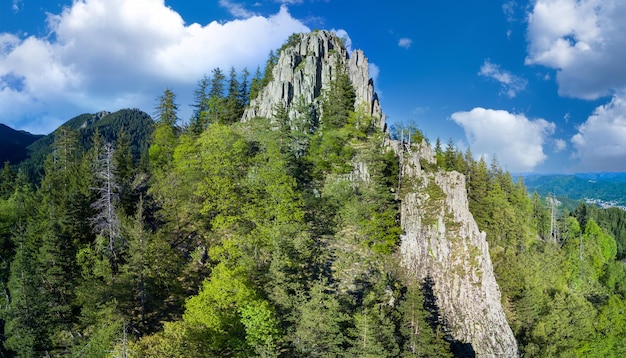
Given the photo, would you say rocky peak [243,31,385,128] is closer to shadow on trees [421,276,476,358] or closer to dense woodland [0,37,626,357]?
dense woodland [0,37,626,357]

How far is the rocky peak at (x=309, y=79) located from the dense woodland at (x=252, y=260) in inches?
165

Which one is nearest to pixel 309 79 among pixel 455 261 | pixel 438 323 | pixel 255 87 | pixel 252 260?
pixel 255 87

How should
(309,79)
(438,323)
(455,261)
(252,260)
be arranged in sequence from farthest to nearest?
(309,79) → (455,261) → (438,323) → (252,260)

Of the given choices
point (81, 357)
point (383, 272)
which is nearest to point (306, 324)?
point (383, 272)

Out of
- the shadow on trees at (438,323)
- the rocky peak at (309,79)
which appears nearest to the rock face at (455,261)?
the shadow on trees at (438,323)

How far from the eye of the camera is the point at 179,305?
35094 millimetres

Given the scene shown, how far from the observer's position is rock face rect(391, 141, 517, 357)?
4100cm

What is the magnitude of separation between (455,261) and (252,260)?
→ 2524cm

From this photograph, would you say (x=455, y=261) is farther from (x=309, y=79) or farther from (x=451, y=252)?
(x=309, y=79)

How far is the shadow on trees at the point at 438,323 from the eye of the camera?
1525 inches

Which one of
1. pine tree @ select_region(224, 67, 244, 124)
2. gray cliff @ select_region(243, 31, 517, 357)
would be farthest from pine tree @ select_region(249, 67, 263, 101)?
gray cliff @ select_region(243, 31, 517, 357)

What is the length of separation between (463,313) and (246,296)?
88.3ft

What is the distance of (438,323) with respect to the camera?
3975 centimetres

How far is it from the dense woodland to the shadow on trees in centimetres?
24
